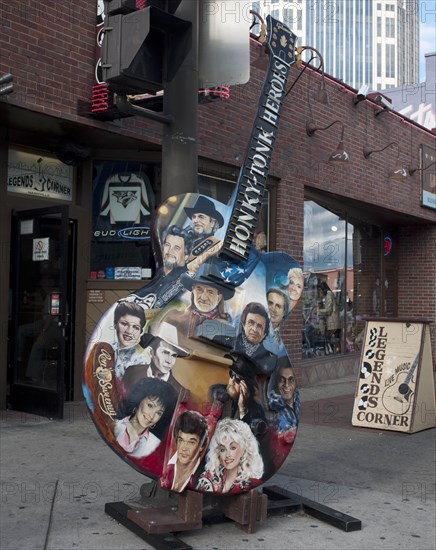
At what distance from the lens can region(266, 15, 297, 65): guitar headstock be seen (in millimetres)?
5336

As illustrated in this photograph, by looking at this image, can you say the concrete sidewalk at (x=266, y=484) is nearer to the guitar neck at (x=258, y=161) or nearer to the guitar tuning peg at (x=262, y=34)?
the guitar neck at (x=258, y=161)

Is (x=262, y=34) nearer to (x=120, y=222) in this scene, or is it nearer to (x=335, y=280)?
(x=120, y=222)

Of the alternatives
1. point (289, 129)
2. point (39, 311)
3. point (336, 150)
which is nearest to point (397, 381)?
point (39, 311)

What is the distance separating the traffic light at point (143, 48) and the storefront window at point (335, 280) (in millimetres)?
7443

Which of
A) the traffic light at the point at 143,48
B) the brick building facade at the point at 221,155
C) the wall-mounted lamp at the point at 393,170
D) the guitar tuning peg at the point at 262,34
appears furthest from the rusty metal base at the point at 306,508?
the wall-mounted lamp at the point at 393,170

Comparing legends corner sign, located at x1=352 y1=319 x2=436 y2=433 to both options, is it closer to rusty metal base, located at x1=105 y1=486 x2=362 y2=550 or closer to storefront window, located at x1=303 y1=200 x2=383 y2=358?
rusty metal base, located at x1=105 y1=486 x2=362 y2=550

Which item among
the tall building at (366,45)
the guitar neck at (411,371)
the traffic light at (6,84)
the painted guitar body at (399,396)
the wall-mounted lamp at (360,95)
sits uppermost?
the tall building at (366,45)

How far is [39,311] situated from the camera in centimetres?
772

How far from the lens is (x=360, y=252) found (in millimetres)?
13578

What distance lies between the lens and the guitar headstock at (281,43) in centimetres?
Result: 534

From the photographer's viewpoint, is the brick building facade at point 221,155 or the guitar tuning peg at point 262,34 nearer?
the brick building facade at point 221,155

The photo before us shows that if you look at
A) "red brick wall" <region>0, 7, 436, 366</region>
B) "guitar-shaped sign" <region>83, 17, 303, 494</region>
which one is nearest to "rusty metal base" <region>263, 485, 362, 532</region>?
"guitar-shaped sign" <region>83, 17, 303, 494</region>

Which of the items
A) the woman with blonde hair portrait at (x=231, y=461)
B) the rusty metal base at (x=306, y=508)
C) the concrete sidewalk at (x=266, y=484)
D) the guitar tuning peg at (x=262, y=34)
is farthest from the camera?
the guitar tuning peg at (x=262, y=34)

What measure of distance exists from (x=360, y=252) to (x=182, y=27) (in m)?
10.1
